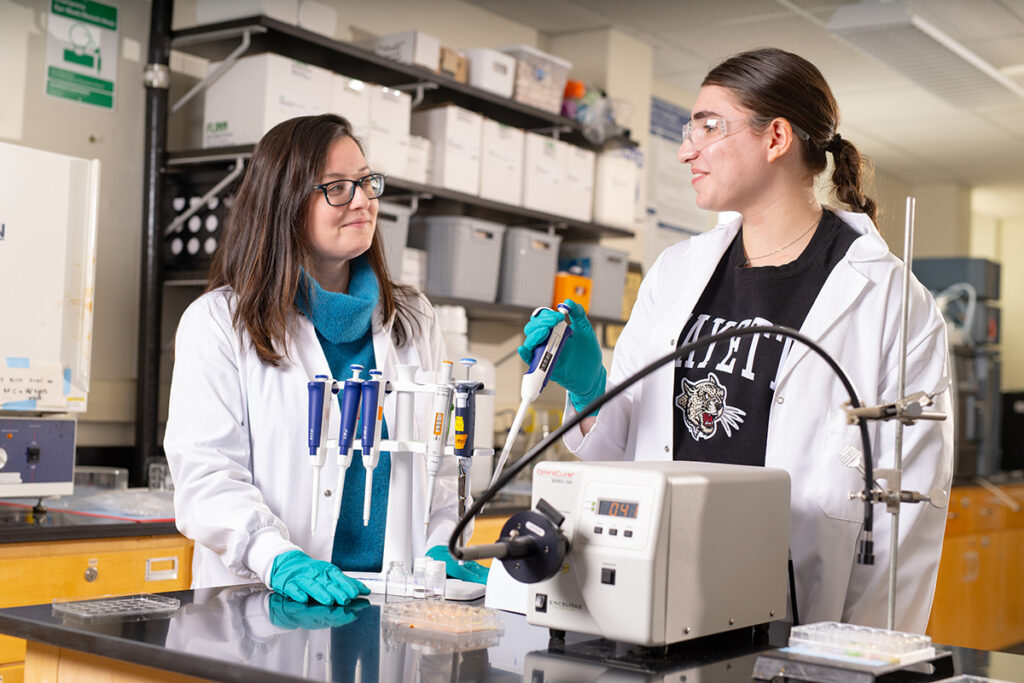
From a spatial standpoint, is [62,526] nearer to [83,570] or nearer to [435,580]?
[83,570]

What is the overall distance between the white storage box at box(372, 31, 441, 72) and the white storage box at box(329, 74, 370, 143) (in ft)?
0.91

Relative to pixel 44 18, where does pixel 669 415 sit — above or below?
below

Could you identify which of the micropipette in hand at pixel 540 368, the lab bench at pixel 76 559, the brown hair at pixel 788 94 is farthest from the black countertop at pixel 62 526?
the brown hair at pixel 788 94

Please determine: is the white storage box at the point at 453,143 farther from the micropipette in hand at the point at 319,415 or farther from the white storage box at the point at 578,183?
the micropipette in hand at the point at 319,415

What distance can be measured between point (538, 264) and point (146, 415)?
1490 millimetres

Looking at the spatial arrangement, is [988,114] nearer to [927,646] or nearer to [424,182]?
[424,182]

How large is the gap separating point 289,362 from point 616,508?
0.83 m

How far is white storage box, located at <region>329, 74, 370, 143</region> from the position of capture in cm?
317

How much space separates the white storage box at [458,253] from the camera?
11.9 ft

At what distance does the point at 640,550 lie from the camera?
1.14 meters

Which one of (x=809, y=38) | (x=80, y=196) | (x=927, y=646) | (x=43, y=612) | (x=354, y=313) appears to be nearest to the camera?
(x=927, y=646)

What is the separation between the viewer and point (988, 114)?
5699 mm

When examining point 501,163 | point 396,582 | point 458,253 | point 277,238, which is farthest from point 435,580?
point 501,163

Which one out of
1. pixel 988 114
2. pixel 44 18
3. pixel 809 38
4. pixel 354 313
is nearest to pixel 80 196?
pixel 44 18
